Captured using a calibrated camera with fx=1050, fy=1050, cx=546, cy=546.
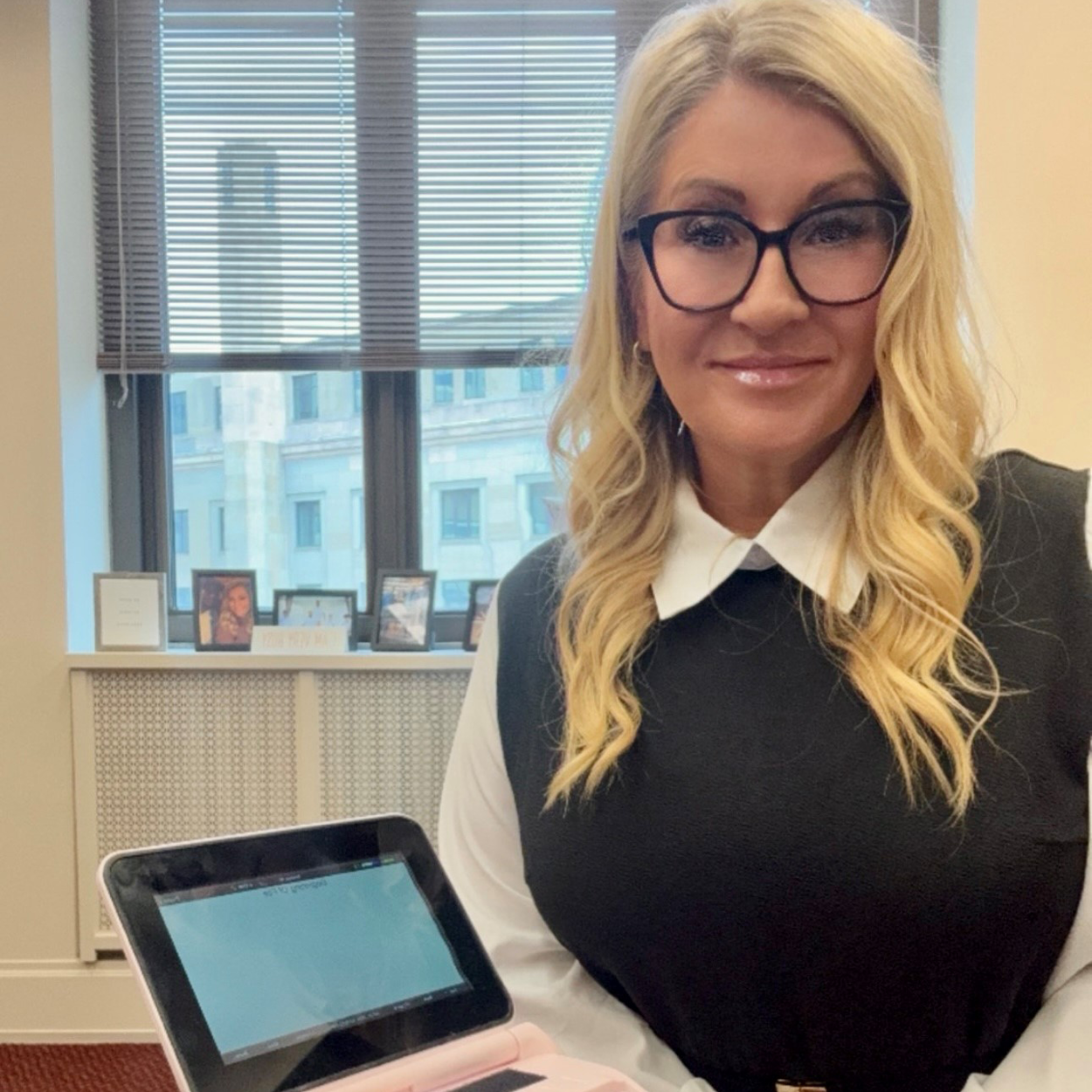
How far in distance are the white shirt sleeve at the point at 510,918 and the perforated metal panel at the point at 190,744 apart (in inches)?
53.7

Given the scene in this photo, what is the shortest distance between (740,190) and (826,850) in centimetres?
52

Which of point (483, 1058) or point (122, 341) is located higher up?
point (122, 341)

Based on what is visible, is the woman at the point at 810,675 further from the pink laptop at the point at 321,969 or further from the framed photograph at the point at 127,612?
the framed photograph at the point at 127,612

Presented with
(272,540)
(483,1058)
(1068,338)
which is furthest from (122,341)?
(483,1058)

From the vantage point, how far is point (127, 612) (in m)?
2.32

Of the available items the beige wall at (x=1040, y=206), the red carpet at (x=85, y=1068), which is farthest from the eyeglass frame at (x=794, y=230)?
the red carpet at (x=85, y=1068)

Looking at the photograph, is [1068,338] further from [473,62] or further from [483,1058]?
[483,1058]

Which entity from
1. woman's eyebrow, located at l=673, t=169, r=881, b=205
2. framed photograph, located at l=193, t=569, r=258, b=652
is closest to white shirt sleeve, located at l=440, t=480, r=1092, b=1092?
woman's eyebrow, located at l=673, t=169, r=881, b=205

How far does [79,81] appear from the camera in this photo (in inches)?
93.7

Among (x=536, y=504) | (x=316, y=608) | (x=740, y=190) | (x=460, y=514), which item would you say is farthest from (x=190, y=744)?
(x=740, y=190)

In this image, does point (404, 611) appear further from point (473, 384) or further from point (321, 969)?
point (321, 969)

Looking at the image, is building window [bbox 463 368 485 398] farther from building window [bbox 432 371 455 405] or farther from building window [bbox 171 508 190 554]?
building window [bbox 171 508 190 554]

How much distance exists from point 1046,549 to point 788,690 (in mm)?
227

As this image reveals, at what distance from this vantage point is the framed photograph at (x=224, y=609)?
2361 mm
